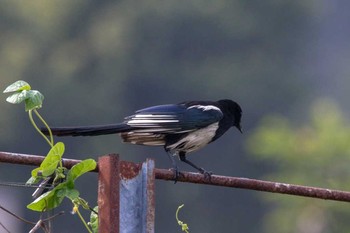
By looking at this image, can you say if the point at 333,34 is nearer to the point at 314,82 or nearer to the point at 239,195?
the point at 314,82

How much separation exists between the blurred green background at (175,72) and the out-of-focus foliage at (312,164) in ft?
26.2

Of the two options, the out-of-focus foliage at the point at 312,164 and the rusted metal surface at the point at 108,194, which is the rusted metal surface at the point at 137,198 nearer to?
the rusted metal surface at the point at 108,194

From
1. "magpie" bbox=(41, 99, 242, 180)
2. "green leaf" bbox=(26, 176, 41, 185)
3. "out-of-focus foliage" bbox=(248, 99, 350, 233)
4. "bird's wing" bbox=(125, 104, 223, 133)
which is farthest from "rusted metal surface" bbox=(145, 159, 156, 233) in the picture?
"out-of-focus foliage" bbox=(248, 99, 350, 233)

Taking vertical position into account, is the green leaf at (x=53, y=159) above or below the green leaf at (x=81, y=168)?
above

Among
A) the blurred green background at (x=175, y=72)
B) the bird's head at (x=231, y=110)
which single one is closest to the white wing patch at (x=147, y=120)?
the bird's head at (x=231, y=110)

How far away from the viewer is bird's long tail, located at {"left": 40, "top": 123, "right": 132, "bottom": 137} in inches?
176

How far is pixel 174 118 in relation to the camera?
6.64 m

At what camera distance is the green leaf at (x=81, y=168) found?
3945mm

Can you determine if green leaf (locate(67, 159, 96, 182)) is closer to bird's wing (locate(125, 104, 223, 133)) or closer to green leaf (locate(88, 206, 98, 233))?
green leaf (locate(88, 206, 98, 233))

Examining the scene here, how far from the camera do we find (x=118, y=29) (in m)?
42.0

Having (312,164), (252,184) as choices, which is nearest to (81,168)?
(252,184)

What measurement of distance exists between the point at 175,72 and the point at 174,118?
108ft

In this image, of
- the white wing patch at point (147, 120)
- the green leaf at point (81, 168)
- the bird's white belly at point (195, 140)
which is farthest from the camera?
the bird's white belly at point (195, 140)

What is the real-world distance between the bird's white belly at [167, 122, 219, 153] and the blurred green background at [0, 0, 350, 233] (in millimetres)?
22123
